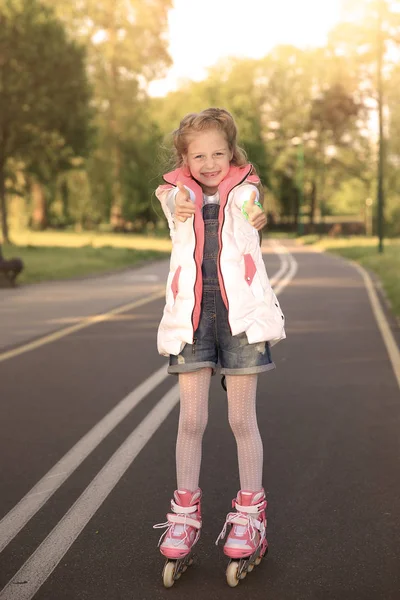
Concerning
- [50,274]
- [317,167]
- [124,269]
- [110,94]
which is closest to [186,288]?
[50,274]

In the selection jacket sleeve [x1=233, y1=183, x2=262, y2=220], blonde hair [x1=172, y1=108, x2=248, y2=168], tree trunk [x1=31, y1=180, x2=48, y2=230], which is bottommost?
tree trunk [x1=31, y1=180, x2=48, y2=230]

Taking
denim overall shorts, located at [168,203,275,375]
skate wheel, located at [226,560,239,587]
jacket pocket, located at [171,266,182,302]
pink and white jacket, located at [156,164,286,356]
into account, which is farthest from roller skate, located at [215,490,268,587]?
jacket pocket, located at [171,266,182,302]

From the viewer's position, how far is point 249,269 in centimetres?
411

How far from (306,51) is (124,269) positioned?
214ft

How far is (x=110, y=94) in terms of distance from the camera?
199 ft

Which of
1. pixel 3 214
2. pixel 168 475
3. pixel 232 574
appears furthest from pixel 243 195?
pixel 3 214

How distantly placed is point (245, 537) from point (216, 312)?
3.02ft

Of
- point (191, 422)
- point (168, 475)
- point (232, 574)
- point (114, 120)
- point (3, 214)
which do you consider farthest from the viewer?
point (114, 120)

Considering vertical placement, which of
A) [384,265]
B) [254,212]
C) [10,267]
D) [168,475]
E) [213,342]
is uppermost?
[254,212]

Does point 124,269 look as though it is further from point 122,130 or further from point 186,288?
point 122,130

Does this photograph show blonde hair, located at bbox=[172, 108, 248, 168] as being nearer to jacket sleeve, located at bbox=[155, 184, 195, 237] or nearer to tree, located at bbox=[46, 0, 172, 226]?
jacket sleeve, located at bbox=[155, 184, 195, 237]

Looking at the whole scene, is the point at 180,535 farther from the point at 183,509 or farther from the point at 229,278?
the point at 229,278

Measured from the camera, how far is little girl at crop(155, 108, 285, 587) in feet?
13.4

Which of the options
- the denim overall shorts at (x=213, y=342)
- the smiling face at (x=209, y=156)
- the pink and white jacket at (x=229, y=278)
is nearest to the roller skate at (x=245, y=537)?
the denim overall shorts at (x=213, y=342)
